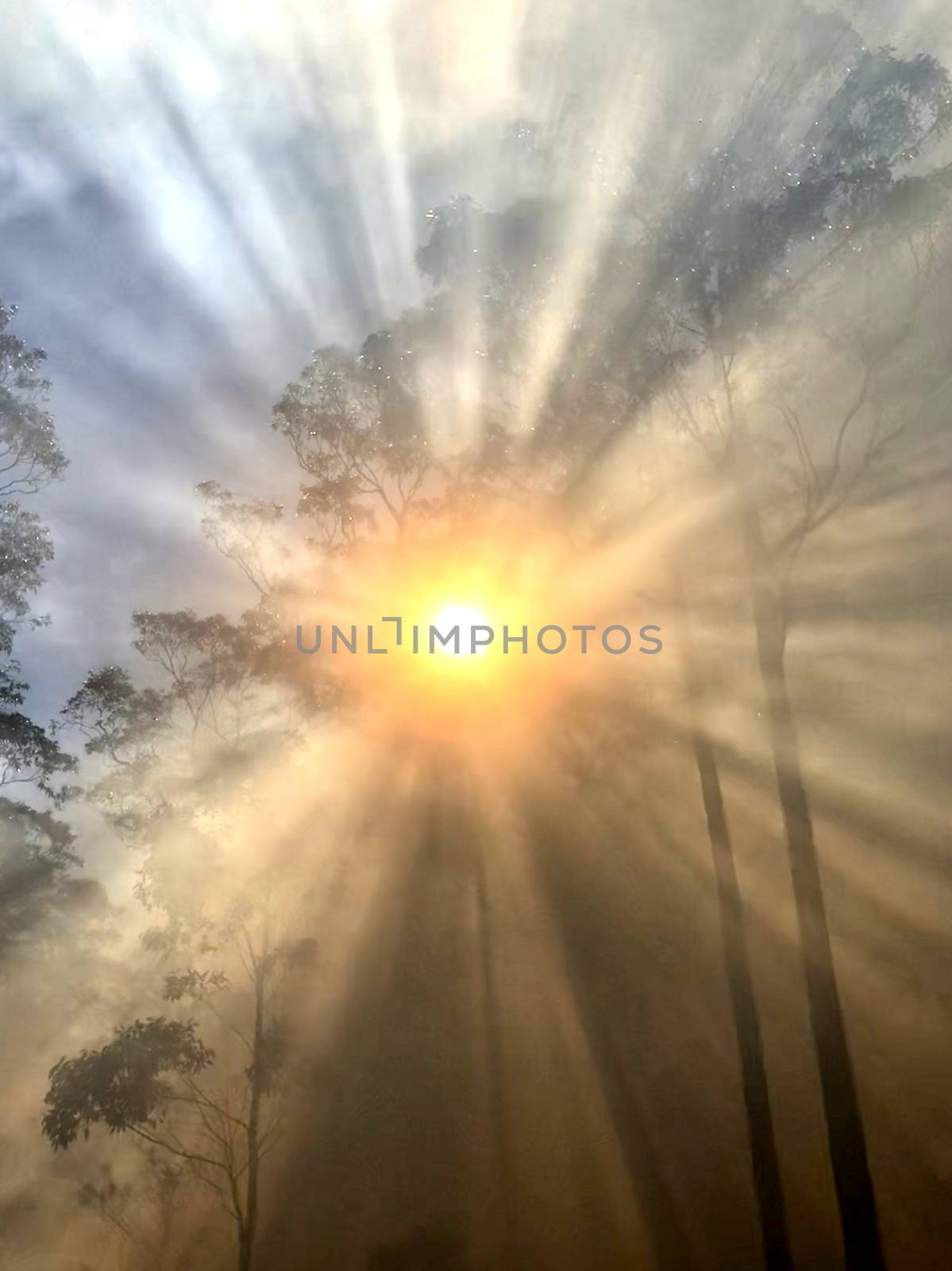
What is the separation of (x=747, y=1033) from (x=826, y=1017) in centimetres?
141

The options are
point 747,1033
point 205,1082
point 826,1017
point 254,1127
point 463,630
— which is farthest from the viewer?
point 463,630

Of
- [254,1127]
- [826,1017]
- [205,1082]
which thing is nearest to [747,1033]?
[826,1017]

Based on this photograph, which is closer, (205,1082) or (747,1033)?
(747,1033)

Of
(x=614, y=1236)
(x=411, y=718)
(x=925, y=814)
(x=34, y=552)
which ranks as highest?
(x=34, y=552)

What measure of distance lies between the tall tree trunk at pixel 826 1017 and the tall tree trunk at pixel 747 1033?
769mm

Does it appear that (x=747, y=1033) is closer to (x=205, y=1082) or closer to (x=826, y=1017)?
(x=826, y=1017)

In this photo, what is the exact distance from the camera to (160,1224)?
7.85m

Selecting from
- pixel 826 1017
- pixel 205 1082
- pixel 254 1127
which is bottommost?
pixel 254 1127

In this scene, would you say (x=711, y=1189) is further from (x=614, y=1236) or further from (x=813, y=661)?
(x=813, y=661)

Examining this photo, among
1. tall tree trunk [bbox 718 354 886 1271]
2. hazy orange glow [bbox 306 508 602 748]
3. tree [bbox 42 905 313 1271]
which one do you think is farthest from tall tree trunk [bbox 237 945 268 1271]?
tall tree trunk [bbox 718 354 886 1271]

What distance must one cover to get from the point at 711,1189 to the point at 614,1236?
88 cm

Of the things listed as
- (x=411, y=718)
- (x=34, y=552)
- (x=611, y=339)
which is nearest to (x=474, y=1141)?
(x=411, y=718)

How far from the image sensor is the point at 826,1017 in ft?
20.3

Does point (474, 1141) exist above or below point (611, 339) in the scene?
below
